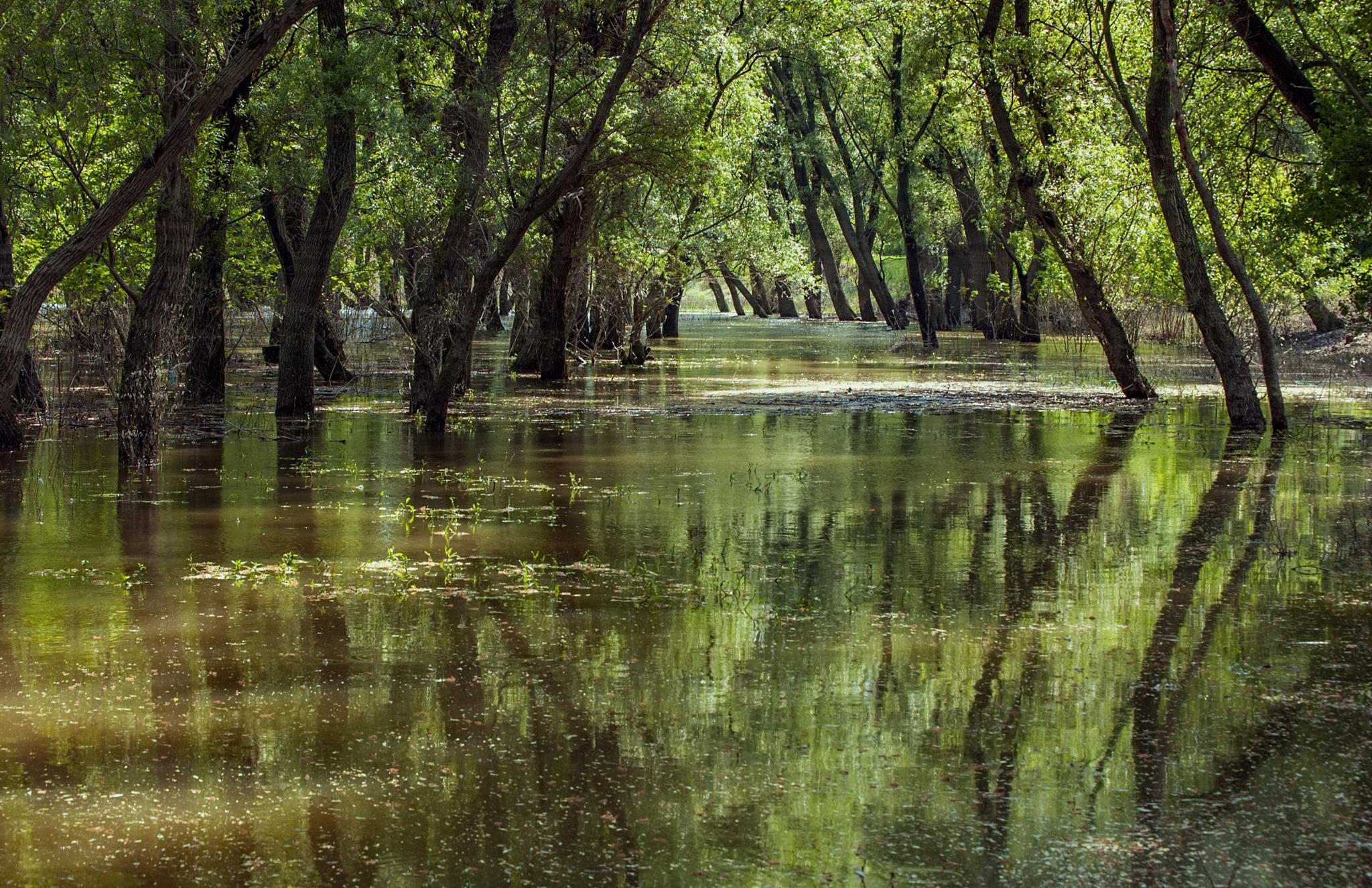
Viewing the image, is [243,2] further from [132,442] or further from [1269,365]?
[1269,365]

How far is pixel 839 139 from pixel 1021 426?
29345mm

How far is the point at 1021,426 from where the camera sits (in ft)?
63.2

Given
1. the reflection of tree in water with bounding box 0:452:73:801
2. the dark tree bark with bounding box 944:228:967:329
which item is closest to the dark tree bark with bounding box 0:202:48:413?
the reflection of tree in water with bounding box 0:452:73:801

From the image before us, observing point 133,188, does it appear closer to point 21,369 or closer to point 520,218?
point 520,218

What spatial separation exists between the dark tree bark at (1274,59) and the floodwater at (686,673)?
16.8ft

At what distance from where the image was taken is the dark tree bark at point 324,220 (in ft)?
57.7

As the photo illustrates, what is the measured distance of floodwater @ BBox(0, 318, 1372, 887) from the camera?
199 inches

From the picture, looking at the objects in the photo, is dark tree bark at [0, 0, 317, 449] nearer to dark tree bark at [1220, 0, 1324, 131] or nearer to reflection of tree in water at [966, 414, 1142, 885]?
reflection of tree in water at [966, 414, 1142, 885]

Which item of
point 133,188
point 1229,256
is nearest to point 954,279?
point 1229,256

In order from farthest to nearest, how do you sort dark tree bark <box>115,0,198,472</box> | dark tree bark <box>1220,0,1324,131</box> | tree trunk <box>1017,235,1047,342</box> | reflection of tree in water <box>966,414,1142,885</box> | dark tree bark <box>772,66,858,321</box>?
1. dark tree bark <box>772,66,858,321</box>
2. tree trunk <box>1017,235,1047,342</box>
3. dark tree bark <box>1220,0,1324,131</box>
4. dark tree bark <box>115,0,198,472</box>
5. reflection of tree in water <box>966,414,1142,885</box>

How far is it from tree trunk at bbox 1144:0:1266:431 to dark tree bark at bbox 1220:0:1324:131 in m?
1.04

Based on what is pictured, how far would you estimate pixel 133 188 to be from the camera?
13953 millimetres

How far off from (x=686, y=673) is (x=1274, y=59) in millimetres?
13973

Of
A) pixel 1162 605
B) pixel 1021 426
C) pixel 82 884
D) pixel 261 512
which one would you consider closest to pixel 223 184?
pixel 261 512
